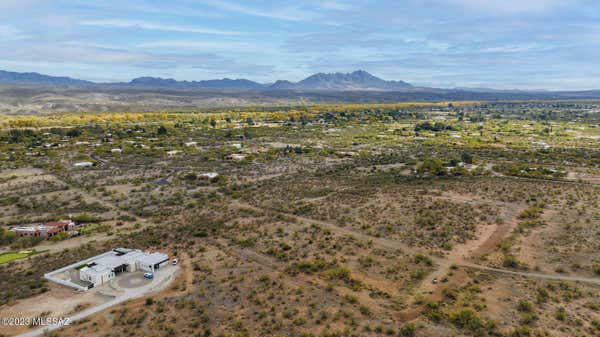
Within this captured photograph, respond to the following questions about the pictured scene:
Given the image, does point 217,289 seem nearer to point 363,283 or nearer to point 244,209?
point 363,283

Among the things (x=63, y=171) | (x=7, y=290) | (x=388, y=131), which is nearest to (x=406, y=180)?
(x=7, y=290)

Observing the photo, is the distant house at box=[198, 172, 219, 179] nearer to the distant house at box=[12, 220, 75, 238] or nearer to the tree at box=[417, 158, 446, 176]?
the distant house at box=[12, 220, 75, 238]

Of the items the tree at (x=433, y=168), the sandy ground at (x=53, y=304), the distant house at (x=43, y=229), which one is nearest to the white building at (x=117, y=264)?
the sandy ground at (x=53, y=304)

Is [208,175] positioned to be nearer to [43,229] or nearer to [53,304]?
[43,229]

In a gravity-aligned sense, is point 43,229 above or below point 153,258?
below

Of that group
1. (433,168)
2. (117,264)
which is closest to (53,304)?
(117,264)

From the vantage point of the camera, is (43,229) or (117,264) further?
(43,229)

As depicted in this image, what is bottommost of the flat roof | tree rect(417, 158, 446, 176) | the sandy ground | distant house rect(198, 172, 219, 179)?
the sandy ground

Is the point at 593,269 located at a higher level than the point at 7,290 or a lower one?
higher

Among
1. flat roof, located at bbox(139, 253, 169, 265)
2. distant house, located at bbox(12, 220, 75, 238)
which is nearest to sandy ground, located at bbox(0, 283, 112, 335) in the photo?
flat roof, located at bbox(139, 253, 169, 265)
